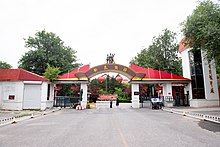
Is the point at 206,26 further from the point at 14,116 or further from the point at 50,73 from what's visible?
the point at 50,73

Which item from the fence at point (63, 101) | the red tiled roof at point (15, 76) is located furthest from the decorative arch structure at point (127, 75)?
the red tiled roof at point (15, 76)

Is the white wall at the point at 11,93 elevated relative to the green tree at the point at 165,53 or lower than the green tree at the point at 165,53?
lower

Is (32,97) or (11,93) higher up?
(11,93)

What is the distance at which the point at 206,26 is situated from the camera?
14.0 meters

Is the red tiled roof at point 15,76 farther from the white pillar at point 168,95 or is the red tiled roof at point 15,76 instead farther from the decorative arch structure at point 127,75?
the white pillar at point 168,95

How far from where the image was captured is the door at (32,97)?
832 inches

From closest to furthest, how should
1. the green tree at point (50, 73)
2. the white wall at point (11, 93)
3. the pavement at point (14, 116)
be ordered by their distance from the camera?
1. the pavement at point (14, 116)
2. the white wall at point (11, 93)
3. the green tree at point (50, 73)

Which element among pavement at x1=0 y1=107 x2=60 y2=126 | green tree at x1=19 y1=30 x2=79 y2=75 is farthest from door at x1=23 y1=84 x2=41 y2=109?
green tree at x1=19 y1=30 x2=79 y2=75

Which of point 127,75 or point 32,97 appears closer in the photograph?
point 32,97

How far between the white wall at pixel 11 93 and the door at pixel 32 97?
527mm

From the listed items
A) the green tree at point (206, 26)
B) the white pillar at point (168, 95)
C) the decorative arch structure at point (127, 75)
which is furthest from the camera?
the white pillar at point (168, 95)

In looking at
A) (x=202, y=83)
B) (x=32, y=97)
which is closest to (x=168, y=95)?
(x=202, y=83)

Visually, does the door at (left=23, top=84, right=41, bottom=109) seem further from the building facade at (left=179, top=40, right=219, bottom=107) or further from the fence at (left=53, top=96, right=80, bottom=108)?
the building facade at (left=179, top=40, right=219, bottom=107)

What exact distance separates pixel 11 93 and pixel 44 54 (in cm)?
1157
